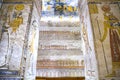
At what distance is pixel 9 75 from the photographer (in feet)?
11.5

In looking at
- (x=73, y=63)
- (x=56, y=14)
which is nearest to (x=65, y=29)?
(x=56, y=14)

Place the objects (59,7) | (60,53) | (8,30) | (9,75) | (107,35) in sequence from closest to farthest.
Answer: (9,75), (107,35), (8,30), (60,53), (59,7)

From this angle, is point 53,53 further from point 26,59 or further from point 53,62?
point 26,59

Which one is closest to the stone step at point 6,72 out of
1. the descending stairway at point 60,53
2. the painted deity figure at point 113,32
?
the painted deity figure at point 113,32

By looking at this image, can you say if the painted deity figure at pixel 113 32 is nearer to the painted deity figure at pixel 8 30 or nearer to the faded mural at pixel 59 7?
the painted deity figure at pixel 8 30

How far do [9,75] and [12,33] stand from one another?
979mm

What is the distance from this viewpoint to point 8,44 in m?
3.89

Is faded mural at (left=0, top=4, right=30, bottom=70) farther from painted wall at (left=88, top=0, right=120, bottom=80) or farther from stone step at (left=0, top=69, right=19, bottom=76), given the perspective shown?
painted wall at (left=88, top=0, right=120, bottom=80)

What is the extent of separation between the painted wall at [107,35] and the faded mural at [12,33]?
1.55 meters

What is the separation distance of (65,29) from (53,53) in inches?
49.7

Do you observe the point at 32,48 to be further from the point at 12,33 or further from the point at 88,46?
the point at 88,46

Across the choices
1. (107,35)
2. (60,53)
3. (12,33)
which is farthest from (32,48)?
(60,53)

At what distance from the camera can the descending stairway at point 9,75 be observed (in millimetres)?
3473

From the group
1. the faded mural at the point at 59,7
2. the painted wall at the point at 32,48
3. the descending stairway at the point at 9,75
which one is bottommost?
the descending stairway at the point at 9,75
